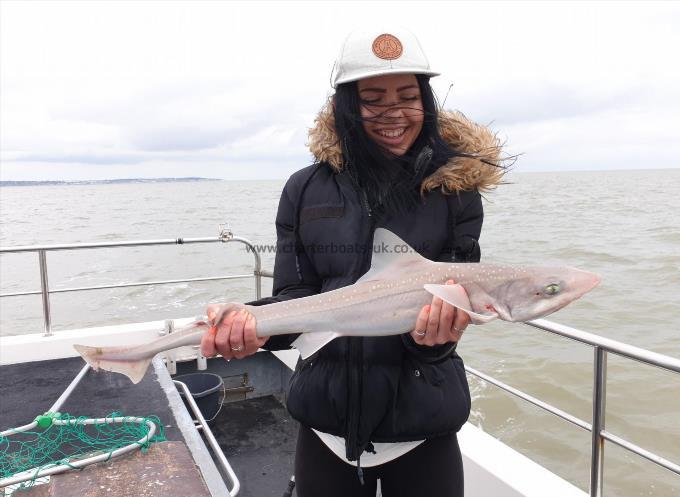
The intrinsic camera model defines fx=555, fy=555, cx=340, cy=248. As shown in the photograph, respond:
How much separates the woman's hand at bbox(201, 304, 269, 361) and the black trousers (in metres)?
0.48

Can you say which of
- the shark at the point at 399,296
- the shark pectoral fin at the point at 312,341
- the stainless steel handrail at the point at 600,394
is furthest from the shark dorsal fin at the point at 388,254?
the stainless steel handrail at the point at 600,394

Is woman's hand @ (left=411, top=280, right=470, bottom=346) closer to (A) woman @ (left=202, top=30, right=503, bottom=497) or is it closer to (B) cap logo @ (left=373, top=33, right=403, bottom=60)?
(A) woman @ (left=202, top=30, right=503, bottom=497)

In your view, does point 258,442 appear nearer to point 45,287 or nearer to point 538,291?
point 45,287

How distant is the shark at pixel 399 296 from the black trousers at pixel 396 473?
0.47m

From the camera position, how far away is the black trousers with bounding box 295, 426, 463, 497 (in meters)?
2.22

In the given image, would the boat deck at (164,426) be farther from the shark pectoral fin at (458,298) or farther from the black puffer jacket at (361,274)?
the shark pectoral fin at (458,298)

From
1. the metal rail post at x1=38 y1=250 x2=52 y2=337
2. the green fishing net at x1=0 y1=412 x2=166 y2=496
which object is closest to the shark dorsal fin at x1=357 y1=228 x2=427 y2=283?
the green fishing net at x1=0 y1=412 x2=166 y2=496

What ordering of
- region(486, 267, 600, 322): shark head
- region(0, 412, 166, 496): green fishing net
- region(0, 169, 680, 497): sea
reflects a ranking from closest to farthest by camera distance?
region(486, 267, 600, 322): shark head < region(0, 412, 166, 496): green fishing net < region(0, 169, 680, 497): sea

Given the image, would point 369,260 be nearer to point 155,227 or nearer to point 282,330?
point 282,330

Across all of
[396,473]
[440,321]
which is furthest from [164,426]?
[440,321]

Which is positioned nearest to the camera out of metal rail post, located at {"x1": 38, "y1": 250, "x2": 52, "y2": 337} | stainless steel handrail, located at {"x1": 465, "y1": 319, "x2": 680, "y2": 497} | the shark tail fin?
the shark tail fin

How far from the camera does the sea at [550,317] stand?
7703 mm

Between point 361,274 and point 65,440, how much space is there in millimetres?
2248

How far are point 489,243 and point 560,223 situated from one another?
803 centimetres
